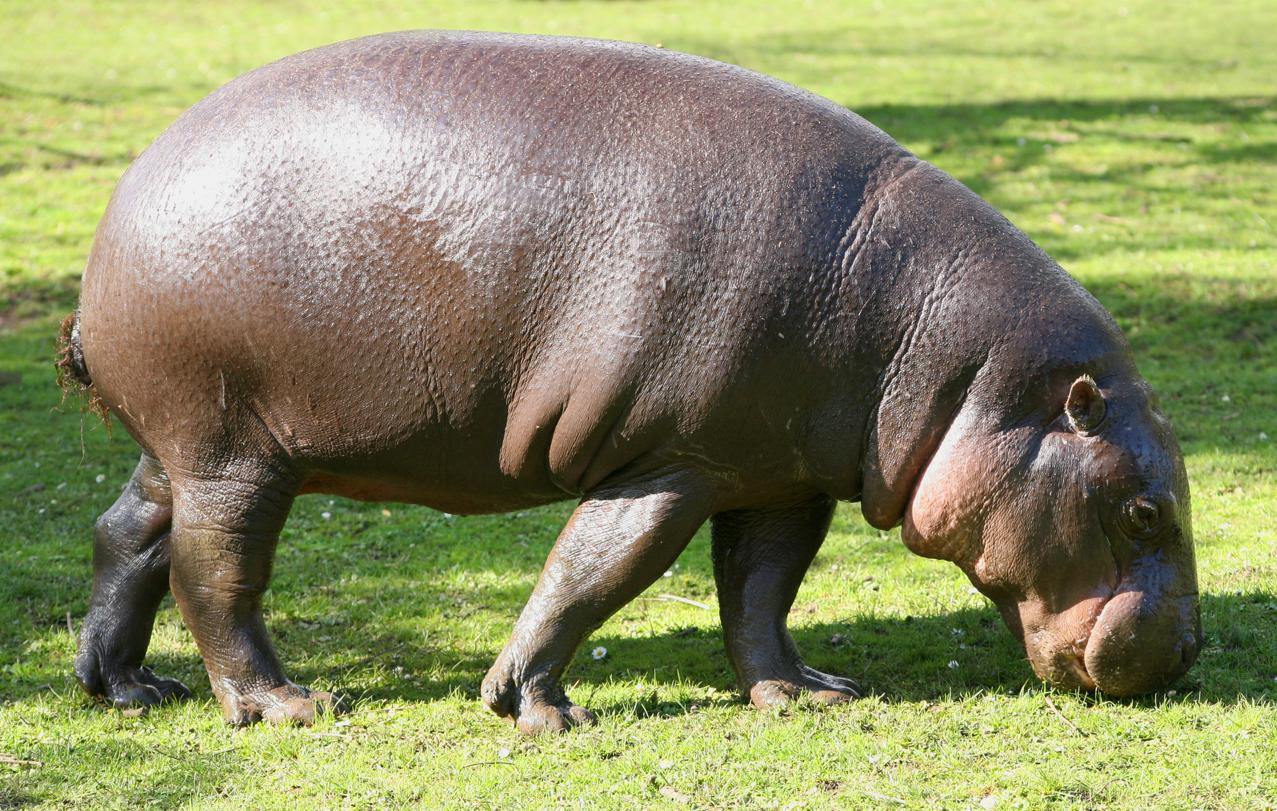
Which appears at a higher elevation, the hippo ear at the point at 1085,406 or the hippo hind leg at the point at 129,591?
the hippo ear at the point at 1085,406

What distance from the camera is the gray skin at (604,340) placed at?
200 inches

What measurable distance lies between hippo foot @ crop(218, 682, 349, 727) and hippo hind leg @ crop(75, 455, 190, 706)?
1.69 feet

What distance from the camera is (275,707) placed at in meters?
5.62

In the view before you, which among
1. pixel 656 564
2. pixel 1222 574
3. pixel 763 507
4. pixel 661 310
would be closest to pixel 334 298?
pixel 661 310

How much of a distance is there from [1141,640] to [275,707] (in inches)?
126

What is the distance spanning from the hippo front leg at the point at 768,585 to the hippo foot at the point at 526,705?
0.75m

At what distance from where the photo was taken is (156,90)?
58.8 ft

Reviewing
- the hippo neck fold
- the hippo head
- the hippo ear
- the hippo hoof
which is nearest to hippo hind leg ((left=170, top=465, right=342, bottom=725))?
the hippo hoof

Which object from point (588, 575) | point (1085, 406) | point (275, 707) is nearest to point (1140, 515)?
point (1085, 406)

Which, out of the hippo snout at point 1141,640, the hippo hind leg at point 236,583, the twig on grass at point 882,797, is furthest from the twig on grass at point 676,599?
the twig on grass at point 882,797

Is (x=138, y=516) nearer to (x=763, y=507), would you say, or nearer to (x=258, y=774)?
(x=258, y=774)

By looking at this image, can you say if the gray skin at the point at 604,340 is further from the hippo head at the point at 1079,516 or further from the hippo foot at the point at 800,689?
the hippo foot at the point at 800,689

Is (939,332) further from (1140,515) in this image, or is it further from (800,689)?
(800,689)

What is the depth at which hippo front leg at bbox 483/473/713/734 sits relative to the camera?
523 cm
